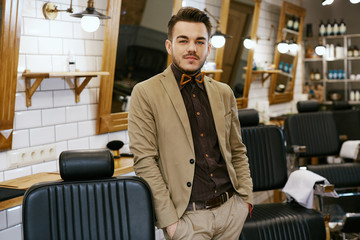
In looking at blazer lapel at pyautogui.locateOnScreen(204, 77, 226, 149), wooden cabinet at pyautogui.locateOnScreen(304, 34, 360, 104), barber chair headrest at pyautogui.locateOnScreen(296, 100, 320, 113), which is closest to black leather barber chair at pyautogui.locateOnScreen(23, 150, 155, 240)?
blazer lapel at pyautogui.locateOnScreen(204, 77, 226, 149)

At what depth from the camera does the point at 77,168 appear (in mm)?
1938

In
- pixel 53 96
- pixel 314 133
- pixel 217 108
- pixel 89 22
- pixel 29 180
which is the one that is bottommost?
pixel 29 180

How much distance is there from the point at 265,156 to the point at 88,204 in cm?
174

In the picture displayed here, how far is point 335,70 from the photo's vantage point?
771 cm

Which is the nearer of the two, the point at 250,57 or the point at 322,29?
the point at 250,57

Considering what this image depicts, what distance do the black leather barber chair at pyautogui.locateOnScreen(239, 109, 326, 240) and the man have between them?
84cm

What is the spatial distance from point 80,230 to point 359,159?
142 inches

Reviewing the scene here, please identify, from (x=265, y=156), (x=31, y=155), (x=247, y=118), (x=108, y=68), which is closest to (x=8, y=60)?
(x=31, y=155)

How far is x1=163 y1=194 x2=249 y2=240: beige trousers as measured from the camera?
1996 millimetres

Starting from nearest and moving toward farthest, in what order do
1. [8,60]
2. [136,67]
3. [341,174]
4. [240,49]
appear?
[8,60]
[136,67]
[341,174]
[240,49]

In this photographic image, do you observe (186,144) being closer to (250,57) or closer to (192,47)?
(192,47)

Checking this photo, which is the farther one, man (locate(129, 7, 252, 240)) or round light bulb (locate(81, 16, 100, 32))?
round light bulb (locate(81, 16, 100, 32))

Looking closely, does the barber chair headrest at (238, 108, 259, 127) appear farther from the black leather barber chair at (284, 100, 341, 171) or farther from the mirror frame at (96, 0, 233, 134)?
the black leather barber chair at (284, 100, 341, 171)

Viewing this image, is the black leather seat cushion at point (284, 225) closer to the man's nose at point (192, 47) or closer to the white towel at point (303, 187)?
the white towel at point (303, 187)
